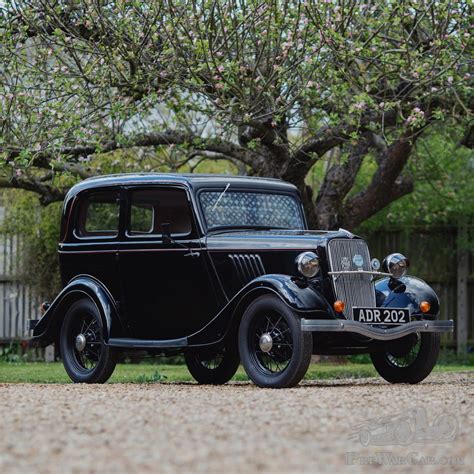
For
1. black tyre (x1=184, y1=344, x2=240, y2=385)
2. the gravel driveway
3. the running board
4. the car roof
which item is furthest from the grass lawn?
the gravel driveway

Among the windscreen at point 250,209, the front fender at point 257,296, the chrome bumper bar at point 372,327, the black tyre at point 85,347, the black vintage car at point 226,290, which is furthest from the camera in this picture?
the black tyre at point 85,347

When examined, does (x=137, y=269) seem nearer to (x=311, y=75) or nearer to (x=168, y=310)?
(x=168, y=310)

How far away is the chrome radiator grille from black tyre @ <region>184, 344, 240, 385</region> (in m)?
1.41

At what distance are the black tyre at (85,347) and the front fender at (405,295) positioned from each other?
8.12 feet

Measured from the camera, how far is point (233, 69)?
11.5 meters

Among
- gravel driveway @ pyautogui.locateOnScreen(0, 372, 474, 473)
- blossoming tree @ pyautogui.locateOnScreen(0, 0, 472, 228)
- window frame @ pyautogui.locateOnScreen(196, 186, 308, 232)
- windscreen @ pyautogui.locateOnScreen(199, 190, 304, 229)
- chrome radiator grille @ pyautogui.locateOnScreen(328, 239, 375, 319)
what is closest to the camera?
gravel driveway @ pyautogui.locateOnScreen(0, 372, 474, 473)

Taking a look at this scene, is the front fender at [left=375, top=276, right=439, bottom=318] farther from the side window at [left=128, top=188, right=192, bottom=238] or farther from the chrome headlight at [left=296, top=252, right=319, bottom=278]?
the side window at [left=128, top=188, right=192, bottom=238]

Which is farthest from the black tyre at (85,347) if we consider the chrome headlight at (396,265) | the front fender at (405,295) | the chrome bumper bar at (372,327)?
the chrome headlight at (396,265)

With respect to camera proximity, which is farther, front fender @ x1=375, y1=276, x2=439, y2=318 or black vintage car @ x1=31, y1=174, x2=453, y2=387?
front fender @ x1=375, y1=276, x2=439, y2=318

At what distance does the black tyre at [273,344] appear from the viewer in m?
8.98

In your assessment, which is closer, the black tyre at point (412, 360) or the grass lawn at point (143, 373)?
the black tyre at point (412, 360)

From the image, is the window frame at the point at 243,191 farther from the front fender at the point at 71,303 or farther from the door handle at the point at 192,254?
the front fender at the point at 71,303

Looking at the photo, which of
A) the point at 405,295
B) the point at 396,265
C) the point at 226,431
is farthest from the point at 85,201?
the point at 226,431

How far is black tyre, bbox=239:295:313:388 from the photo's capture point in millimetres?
8984
